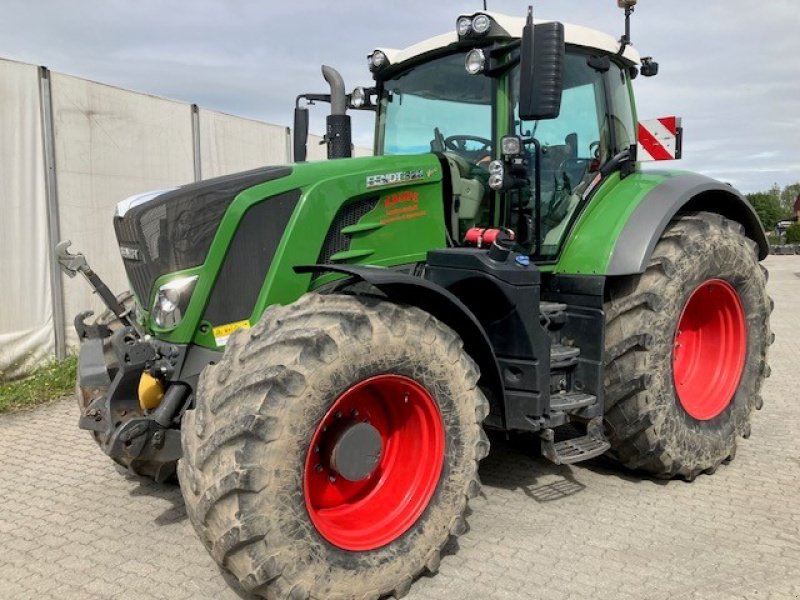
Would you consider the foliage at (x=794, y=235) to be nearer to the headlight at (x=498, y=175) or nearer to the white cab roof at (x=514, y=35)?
the white cab roof at (x=514, y=35)

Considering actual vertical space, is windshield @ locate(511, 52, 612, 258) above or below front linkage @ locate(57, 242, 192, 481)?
above

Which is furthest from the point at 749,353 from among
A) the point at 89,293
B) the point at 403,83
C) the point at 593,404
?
the point at 89,293

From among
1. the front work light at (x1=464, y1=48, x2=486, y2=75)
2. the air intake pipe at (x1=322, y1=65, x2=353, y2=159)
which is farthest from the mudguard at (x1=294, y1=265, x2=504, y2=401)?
the air intake pipe at (x1=322, y1=65, x2=353, y2=159)

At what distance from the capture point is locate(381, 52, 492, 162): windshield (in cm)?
407

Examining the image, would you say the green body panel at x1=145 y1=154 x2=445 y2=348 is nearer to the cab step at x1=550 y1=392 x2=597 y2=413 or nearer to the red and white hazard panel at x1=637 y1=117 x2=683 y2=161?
the cab step at x1=550 y1=392 x2=597 y2=413

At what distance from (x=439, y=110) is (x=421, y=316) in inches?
63.6

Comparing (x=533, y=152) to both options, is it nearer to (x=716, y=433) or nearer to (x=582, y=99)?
(x=582, y=99)

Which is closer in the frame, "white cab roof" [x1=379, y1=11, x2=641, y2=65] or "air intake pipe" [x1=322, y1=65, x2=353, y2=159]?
"white cab roof" [x1=379, y1=11, x2=641, y2=65]

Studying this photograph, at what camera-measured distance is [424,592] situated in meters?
3.08

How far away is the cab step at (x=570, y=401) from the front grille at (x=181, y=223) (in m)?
1.82

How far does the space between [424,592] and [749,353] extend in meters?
3.01

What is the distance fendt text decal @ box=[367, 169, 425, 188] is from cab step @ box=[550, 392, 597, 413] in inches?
54.6

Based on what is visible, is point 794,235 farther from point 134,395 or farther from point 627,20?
point 134,395

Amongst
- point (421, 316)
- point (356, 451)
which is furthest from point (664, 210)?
point (356, 451)
